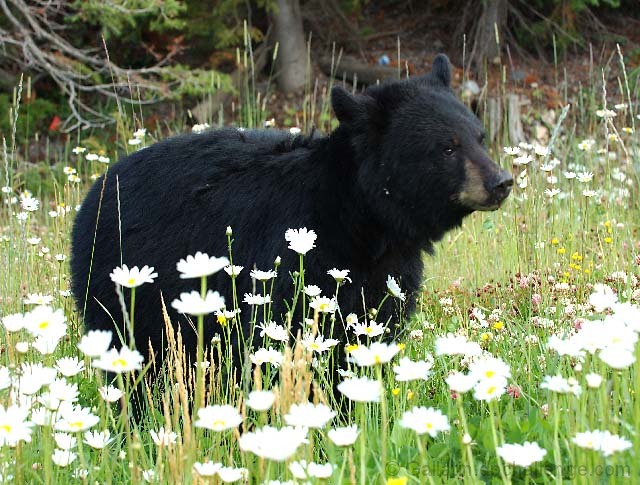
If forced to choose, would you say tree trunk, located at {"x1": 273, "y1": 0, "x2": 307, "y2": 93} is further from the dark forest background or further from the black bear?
the black bear

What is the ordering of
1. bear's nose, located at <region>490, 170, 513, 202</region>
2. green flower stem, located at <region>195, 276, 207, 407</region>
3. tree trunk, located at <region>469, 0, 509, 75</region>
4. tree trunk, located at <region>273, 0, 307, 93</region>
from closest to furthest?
green flower stem, located at <region>195, 276, 207, 407</region> < bear's nose, located at <region>490, 170, 513, 202</region> < tree trunk, located at <region>469, 0, 509, 75</region> < tree trunk, located at <region>273, 0, 307, 93</region>

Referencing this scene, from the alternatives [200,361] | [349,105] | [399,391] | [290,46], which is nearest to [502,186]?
[349,105]

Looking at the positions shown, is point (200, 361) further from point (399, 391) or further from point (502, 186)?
point (502, 186)

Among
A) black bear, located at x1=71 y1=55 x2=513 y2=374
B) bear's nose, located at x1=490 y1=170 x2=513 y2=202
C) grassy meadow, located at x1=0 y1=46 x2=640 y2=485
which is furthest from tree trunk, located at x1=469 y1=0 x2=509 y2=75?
bear's nose, located at x1=490 y1=170 x2=513 y2=202

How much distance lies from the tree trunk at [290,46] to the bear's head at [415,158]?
30.0ft

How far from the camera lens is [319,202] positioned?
3.91 metres

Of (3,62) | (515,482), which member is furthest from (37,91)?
(515,482)

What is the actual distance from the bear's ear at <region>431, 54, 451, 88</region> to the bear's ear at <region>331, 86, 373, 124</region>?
0.49 meters

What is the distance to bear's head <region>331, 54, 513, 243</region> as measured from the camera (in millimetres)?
3828

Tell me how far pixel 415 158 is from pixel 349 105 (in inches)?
15.2

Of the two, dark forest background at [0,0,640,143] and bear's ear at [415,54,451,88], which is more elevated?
dark forest background at [0,0,640,143]

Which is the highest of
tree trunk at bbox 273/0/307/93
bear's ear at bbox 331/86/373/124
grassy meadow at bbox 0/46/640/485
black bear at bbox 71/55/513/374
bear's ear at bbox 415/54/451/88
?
tree trunk at bbox 273/0/307/93

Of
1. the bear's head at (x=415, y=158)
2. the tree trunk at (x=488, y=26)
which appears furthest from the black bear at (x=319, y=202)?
the tree trunk at (x=488, y=26)

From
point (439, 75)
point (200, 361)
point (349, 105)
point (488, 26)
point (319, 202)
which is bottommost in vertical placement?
point (200, 361)
